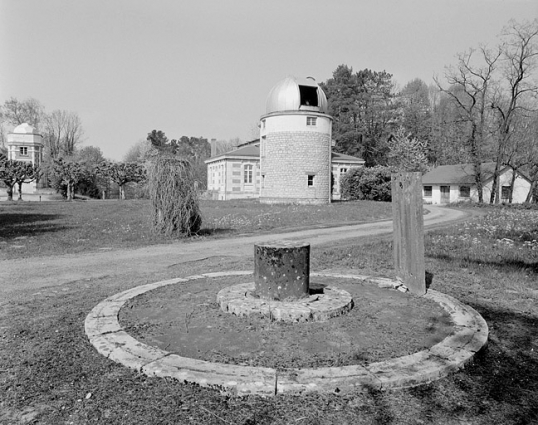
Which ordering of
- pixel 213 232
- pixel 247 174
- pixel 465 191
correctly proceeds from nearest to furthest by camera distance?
pixel 213 232
pixel 247 174
pixel 465 191

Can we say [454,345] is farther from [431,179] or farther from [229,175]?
[431,179]

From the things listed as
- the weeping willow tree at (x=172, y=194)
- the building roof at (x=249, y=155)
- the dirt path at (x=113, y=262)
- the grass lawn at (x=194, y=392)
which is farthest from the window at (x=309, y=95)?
the grass lawn at (x=194, y=392)

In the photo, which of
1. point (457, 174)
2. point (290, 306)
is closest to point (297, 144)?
point (457, 174)

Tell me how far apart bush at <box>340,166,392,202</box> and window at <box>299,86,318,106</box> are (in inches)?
449

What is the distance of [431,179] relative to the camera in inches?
2082

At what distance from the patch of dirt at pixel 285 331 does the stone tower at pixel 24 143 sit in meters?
66.8

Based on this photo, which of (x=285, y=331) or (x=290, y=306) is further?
(x=290, y=306)

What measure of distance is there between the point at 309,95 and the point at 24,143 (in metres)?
48.5

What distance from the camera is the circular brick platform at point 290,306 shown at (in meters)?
5.16

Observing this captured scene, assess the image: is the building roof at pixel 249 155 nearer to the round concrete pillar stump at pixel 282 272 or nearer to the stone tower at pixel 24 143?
the stone tower at pixel 24 143

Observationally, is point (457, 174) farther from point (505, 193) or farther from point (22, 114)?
point (22, 114)

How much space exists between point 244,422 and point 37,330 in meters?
3.27

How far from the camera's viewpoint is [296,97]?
34.8 meters

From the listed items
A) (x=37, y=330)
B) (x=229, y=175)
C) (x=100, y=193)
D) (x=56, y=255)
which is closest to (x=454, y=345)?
(x=37, y=330)
